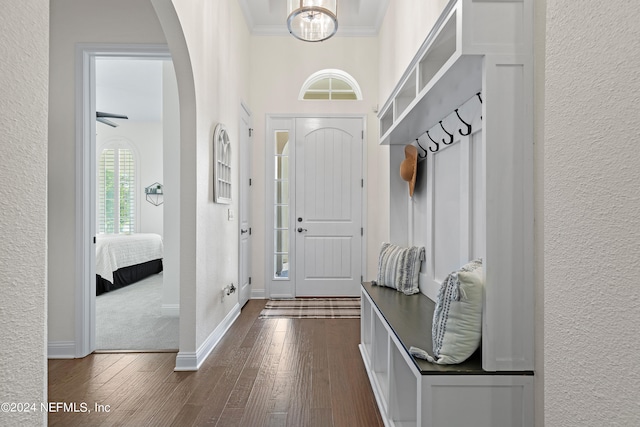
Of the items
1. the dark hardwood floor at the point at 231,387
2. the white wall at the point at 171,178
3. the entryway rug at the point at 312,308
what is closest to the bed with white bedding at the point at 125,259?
the white wall at the point at 171,178

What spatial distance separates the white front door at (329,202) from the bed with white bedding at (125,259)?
7.89 ft

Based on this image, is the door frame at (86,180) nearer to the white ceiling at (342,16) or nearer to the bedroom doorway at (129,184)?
the bedroom doorway at (129,184)

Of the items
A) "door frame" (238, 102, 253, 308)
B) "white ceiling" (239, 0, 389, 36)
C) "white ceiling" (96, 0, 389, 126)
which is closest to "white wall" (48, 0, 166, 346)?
"white ceiling" (96, 0, 389, 126)

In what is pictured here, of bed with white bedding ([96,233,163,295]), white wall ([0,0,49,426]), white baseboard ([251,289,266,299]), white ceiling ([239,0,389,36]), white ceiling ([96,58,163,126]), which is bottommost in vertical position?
white baseboard ([251,289,266,299])

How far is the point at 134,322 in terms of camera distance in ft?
12.0

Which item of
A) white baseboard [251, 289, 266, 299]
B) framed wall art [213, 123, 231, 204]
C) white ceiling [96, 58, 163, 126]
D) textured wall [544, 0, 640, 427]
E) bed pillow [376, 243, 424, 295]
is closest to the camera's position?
textured wall [544, 0, 640, 427]

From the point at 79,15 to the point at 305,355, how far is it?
2901 mm

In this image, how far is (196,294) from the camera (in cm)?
259

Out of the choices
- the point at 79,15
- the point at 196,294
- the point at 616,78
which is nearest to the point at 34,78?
the point at 616,78

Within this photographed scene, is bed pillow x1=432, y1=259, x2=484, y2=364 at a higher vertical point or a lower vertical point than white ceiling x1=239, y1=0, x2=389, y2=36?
lower

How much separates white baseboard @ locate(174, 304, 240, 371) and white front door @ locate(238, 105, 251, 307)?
0.88 meters

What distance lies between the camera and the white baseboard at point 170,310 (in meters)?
3.81

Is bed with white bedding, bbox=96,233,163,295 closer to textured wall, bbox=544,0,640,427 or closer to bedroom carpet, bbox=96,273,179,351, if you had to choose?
bedroom carpet, bbox=96,273,179,351

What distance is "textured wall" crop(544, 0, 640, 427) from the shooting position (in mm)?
816
